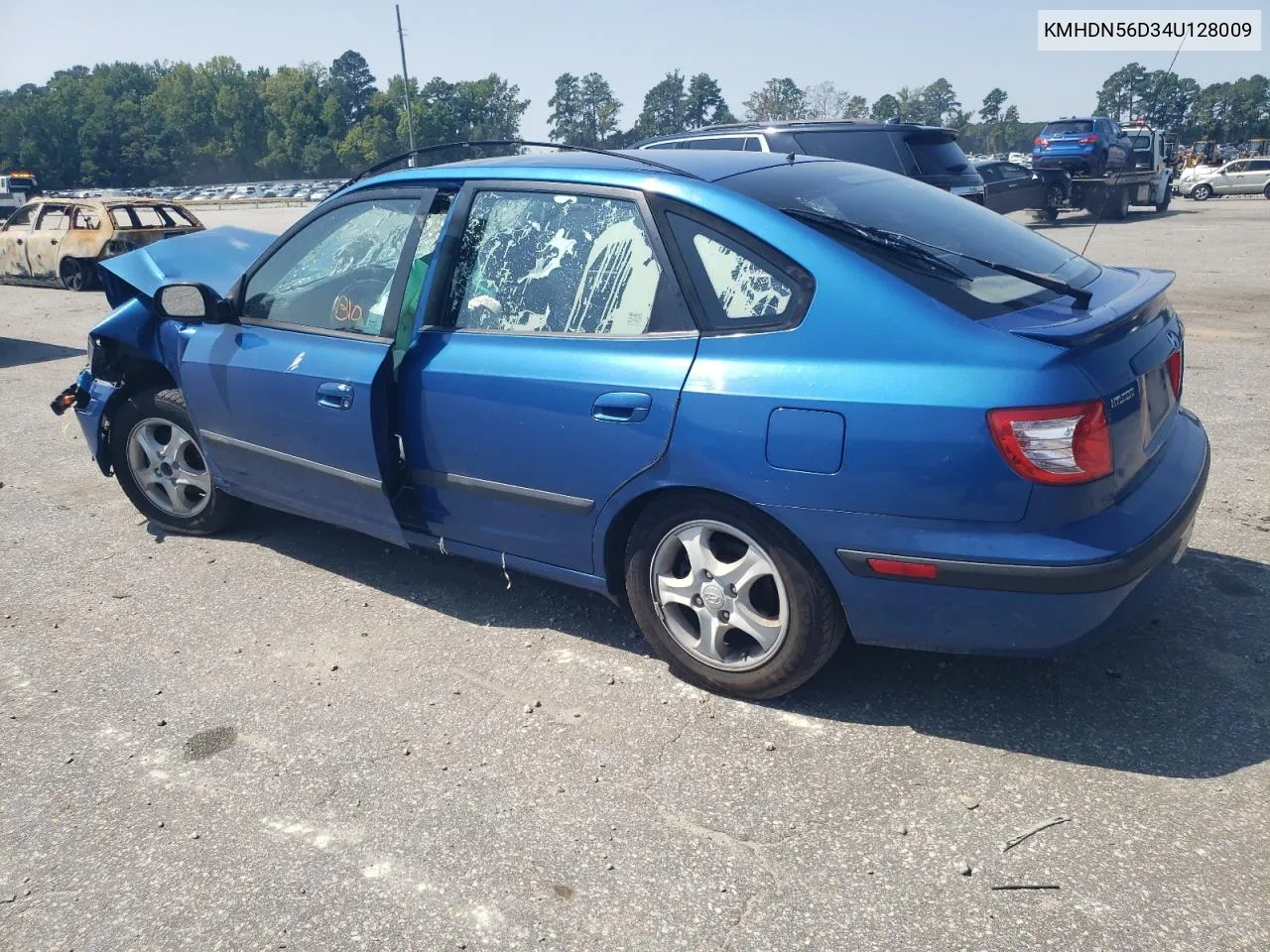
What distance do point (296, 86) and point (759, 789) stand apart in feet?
471

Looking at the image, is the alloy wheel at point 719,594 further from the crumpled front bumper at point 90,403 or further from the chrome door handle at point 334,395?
the crumpled front bumper at point 90,403

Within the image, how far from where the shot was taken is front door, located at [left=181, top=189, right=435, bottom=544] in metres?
3.72

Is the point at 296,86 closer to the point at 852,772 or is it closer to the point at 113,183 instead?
the point at 113,183

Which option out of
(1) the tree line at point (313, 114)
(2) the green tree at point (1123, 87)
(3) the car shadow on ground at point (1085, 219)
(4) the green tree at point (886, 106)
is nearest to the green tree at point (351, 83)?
(1) the tree line at point (313, 114)

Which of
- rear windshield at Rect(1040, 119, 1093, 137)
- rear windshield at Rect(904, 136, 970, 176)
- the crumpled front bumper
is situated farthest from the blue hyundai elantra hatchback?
rear windshield at Rect(1040, 119, 1093, 137)

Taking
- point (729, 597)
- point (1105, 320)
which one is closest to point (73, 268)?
point (729, 597)

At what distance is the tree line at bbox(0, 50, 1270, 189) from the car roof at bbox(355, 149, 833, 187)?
79.6m

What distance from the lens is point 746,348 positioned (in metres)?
2.95

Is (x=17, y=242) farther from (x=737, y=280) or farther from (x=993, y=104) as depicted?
(x=993, y=104)

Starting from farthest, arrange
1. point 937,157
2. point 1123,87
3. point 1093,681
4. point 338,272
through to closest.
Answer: point 1123,87 < point 937,157 < point 338,272 < point 1093,681

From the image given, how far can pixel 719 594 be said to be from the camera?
3.15 meters

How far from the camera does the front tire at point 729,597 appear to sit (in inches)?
117

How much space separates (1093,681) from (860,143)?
27.0ft

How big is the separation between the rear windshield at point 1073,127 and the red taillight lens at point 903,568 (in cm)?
2427
